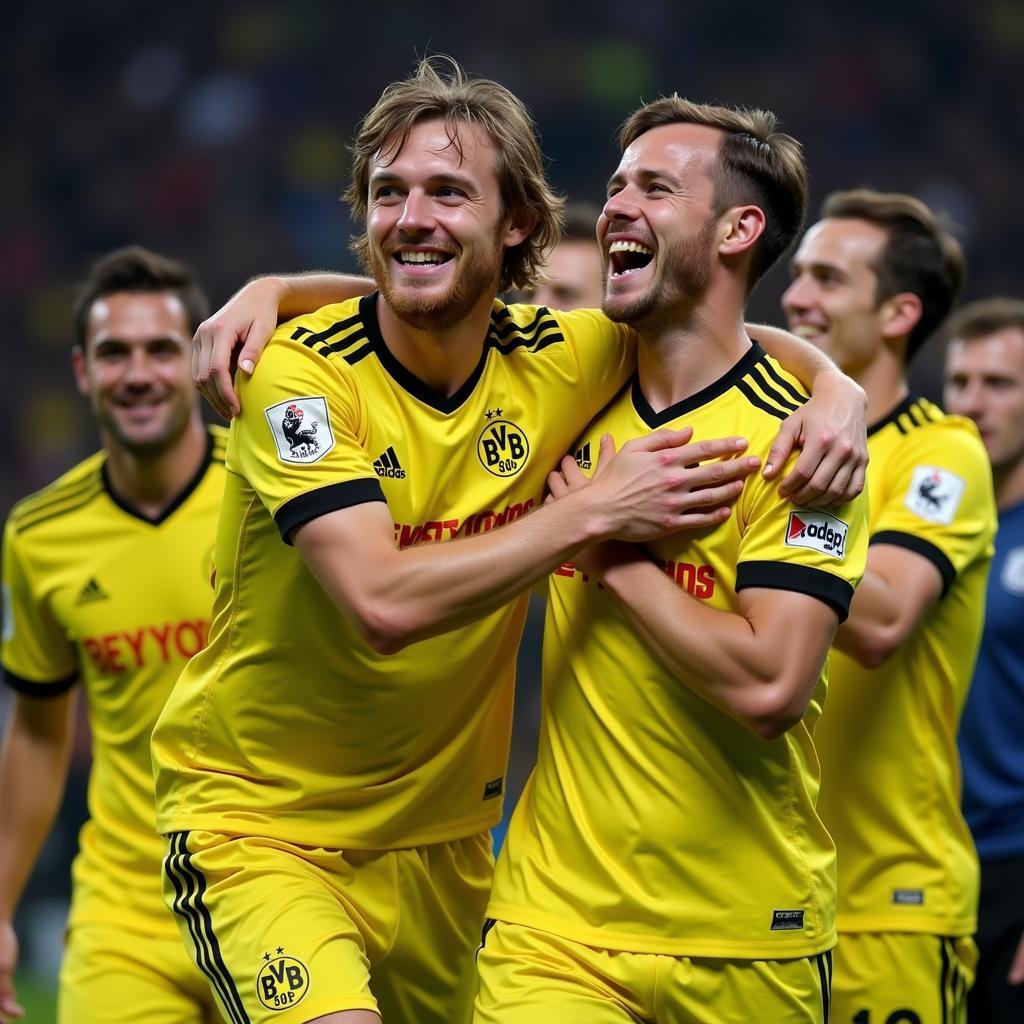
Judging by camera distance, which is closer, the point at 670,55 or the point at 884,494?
the point at 884,494

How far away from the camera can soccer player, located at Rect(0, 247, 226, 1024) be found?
477 cm

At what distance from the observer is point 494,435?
373 centimetres

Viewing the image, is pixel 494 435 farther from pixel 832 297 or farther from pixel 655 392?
pixel 832 297

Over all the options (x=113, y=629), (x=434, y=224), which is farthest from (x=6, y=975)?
(x=434, y=224)

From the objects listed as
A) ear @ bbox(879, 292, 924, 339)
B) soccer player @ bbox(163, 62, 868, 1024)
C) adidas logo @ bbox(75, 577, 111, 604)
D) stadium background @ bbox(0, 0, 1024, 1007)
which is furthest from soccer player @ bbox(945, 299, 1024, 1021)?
stadium background @ bbox(0, 0, 1024, 1007)

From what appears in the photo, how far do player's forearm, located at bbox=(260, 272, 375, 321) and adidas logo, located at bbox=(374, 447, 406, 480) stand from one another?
1.67 feet

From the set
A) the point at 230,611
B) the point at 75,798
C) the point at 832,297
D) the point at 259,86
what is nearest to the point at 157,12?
the point at 259,86

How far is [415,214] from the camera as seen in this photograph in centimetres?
368

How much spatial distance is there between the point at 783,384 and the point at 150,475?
223cm

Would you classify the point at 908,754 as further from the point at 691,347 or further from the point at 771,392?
the point at 691,347

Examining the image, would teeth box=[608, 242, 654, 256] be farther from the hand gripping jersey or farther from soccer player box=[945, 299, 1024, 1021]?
soccer player box=[945, 299, 1024, 1021]

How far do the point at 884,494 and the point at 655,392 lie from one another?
977 millimetres

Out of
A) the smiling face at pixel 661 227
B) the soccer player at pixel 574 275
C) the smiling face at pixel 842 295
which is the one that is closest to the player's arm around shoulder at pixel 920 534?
the smiling face at pixel 842 295

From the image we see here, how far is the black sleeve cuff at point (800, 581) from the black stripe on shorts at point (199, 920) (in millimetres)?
1383
